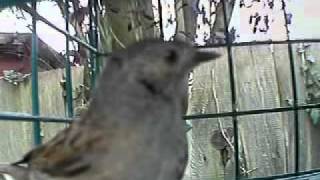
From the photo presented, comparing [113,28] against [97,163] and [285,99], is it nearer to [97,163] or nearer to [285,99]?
[285,99]

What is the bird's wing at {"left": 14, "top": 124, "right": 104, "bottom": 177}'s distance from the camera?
3.18 feet

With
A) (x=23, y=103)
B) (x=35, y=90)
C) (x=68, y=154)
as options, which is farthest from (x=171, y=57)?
(x=23, y=103)

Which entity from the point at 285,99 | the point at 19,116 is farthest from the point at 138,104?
the point at 285,99

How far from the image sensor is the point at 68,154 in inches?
39.0

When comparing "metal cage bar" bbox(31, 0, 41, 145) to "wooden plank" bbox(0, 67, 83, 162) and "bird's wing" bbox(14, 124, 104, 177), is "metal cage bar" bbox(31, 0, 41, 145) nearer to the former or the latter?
"bird's wing" bbox(14, 124, 104, 177)

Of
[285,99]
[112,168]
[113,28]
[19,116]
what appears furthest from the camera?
[285,99]

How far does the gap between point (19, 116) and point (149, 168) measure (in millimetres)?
338

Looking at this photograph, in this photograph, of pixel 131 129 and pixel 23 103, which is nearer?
pixel 131 129

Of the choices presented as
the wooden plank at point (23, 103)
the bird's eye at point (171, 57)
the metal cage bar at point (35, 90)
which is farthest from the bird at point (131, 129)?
the wooden plank at point (23, 103)

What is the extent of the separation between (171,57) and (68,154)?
166mm

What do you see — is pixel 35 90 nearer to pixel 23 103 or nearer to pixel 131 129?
pixel 131 129

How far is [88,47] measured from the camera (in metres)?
1.92

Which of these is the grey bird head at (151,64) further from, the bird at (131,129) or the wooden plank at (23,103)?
the wooden plank at (23,103)

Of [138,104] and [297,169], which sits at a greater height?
[138,104]
